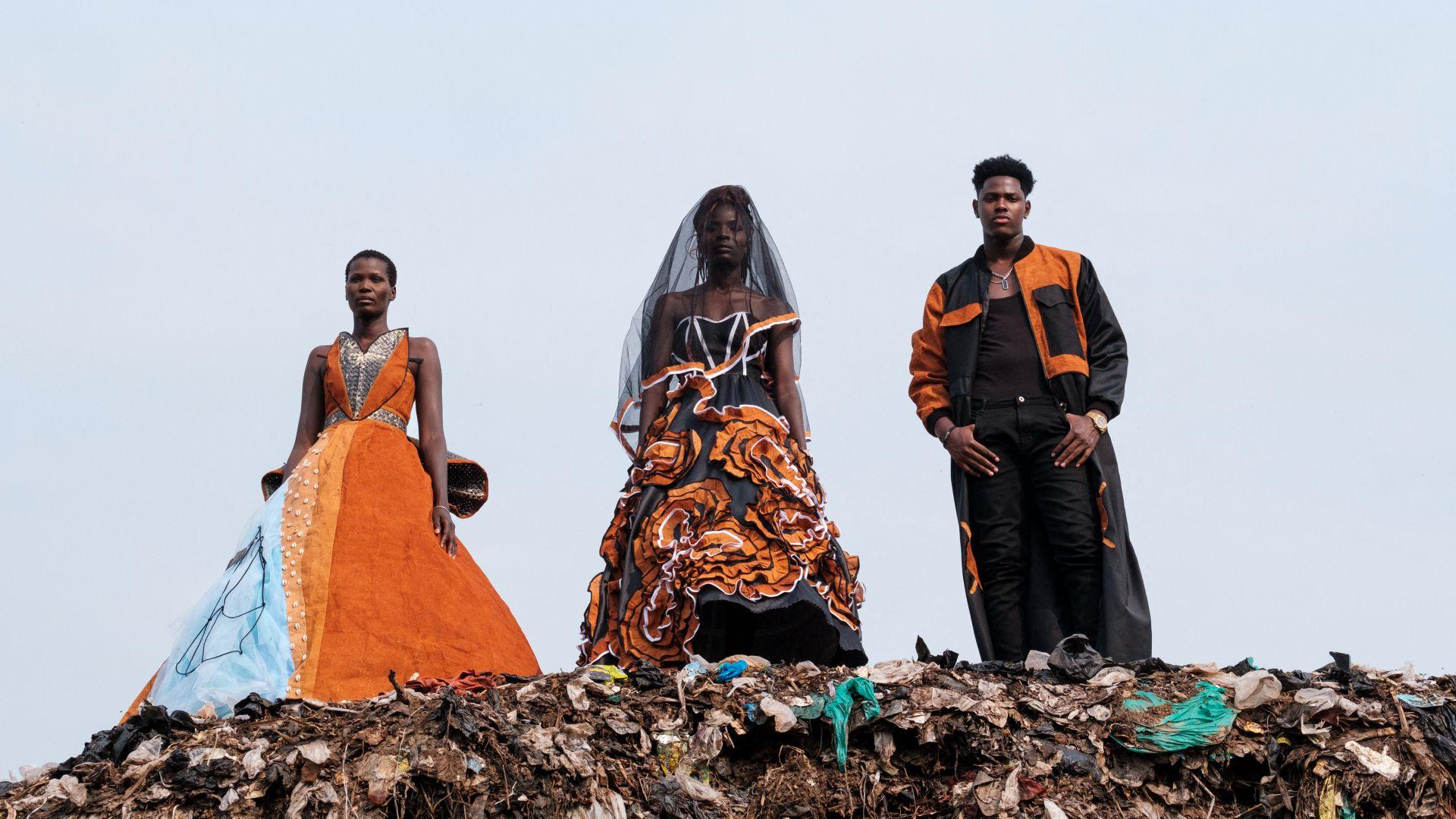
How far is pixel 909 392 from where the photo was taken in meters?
7.84

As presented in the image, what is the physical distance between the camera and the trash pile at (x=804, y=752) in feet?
17.4

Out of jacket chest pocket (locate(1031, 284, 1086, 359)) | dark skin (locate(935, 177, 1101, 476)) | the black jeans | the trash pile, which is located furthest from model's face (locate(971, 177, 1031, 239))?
the trash pile

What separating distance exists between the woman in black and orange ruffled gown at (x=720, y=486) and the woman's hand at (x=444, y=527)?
2.11 ft

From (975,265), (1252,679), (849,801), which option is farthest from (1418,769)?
(975,265)

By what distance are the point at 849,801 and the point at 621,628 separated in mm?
2420

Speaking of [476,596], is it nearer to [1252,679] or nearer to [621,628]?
[621,628]

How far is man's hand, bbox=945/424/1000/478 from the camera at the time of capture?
741 cm

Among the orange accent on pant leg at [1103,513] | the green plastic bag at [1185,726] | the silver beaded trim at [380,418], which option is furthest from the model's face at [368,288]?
the green plastic bag at [1185,726]

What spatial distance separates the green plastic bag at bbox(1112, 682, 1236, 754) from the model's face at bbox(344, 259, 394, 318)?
14.0 ft

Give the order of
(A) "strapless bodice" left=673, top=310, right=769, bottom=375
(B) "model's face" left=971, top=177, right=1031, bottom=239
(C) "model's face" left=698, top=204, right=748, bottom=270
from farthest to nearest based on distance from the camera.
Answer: (C) "model's face" left=698, top=204, right=748, bottom=270, (A) "strapless bodice" left=673, top=310, right=769, bottom=375, (B) "model's face" left=971, top=177, right=1031, bottom=239

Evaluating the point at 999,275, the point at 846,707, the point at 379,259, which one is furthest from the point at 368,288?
the point at 846,707

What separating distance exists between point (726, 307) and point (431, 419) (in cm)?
145

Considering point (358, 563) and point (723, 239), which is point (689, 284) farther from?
point (358, 563)

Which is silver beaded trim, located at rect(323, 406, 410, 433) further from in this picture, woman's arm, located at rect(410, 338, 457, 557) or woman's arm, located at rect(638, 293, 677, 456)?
woman's arm, located at rect(638, 293, 677, 456)
